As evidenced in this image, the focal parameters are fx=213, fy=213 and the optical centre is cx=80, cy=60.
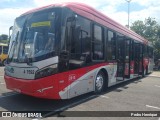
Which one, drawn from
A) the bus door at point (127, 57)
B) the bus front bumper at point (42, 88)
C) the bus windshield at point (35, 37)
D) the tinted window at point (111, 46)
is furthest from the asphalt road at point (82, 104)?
the bus door at point (127, 57)

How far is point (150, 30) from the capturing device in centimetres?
3916

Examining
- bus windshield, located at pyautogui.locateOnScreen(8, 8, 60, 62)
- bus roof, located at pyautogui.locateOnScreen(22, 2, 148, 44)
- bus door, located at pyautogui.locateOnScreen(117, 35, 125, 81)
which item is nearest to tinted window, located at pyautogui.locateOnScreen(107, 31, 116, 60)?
bus roof, located at pyautogui.locateOnScreen(22, 2, 148, 44)

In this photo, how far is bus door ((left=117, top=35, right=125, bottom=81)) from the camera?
10742mm

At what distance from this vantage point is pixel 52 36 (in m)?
6.35

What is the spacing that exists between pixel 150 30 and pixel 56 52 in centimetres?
3602

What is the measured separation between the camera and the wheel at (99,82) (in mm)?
8556

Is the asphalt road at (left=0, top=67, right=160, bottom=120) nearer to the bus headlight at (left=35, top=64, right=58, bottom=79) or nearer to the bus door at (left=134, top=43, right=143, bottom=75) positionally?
the bus headlight at (left=35, top=64, right=58, bottom=79)

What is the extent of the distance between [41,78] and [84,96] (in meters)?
2.71

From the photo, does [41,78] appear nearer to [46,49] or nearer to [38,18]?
[46,49]

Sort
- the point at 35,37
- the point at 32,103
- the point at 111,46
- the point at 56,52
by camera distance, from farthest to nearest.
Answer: the point at 111,46 → the point at 32,103 → the point at 35,37 → the point at 56,52

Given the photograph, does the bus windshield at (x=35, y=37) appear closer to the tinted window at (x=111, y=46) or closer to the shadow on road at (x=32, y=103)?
the shadow on road at (x=32, y=103)

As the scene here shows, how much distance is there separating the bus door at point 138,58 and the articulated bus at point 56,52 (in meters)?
5.98

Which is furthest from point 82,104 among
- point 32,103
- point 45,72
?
point 45,72

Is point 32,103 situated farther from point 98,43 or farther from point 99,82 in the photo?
point 98,43
